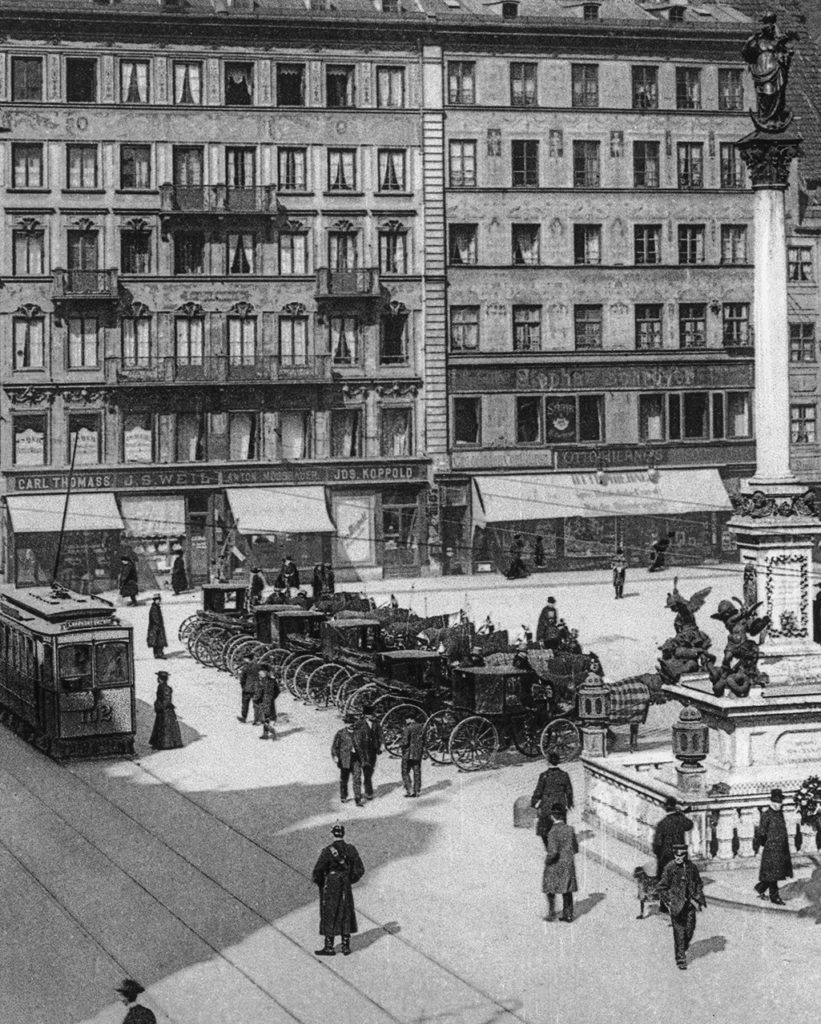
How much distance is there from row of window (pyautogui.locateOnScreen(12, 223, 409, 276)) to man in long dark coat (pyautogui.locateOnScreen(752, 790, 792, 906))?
38133 millimetres

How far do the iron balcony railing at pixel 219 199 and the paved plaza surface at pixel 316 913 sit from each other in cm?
2876

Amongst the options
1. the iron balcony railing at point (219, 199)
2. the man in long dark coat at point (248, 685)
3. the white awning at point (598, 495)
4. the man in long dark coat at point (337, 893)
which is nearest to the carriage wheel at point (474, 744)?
the man in long dark coat at point (248, 685)

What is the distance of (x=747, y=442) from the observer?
185 ft

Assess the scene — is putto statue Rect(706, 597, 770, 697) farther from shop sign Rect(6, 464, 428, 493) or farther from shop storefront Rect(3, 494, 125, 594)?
shop sign Rect(6, 464, 428, 493)

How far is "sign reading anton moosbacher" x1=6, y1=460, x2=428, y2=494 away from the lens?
50812mm

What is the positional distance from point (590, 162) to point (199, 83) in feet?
44.2

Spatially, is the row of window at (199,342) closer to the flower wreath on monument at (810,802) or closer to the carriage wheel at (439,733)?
the carriage wheel at (439,733)

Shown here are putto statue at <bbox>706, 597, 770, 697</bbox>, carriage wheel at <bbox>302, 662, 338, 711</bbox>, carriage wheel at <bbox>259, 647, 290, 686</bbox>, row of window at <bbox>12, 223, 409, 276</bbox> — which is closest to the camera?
putto statue at <bbox>706, 597, 770, 697</bbox>

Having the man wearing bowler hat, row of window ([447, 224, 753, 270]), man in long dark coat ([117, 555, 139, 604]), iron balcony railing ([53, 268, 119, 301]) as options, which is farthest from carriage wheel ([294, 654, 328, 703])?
row of window ([447, 224, 753, 270])

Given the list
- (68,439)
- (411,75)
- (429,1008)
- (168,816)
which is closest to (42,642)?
(168,816)

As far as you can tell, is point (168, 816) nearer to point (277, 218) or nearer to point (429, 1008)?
point (429, 1008)

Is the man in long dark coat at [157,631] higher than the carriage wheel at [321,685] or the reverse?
higher

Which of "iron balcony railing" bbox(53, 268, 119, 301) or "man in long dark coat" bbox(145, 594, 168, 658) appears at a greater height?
"iron balcony railing" bbox(53, 268, 119, 301)

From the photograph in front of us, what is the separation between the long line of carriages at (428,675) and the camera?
80.8 ft
